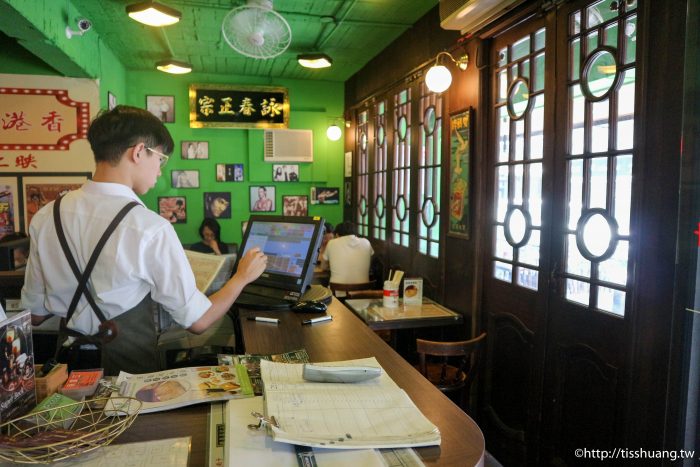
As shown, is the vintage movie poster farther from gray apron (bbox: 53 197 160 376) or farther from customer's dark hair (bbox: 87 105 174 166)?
customer's dark hair (bbox: 87 105 174 166)

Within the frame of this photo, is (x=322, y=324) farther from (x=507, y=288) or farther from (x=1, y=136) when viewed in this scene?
(x=1, y=136)

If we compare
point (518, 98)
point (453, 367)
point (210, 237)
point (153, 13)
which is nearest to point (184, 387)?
point (453, 367)

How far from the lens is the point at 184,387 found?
1.20m

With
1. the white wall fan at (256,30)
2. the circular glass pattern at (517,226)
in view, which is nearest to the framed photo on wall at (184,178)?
the white wall fan at (256,30)

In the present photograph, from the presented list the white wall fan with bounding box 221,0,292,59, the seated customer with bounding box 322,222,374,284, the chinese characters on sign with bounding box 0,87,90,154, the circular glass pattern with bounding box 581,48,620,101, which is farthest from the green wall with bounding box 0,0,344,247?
the circular glass pattern with bounding box 581,48,620,101

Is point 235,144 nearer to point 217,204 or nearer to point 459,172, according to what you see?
point 217,204

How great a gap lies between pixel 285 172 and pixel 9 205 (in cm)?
307

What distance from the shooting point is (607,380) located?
215 centimetres

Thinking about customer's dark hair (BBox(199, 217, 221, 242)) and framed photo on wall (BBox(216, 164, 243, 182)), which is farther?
framed photo on wall (BBox(216, 164, 243, 182))

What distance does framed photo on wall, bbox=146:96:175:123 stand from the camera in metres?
6.11

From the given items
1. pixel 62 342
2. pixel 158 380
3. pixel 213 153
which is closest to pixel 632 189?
pixel 158 380

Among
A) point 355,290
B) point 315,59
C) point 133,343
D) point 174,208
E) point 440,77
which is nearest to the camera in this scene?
point 133,343

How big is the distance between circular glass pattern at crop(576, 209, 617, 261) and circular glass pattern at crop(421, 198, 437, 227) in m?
1.65

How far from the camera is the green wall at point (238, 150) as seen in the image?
20.2 feet
